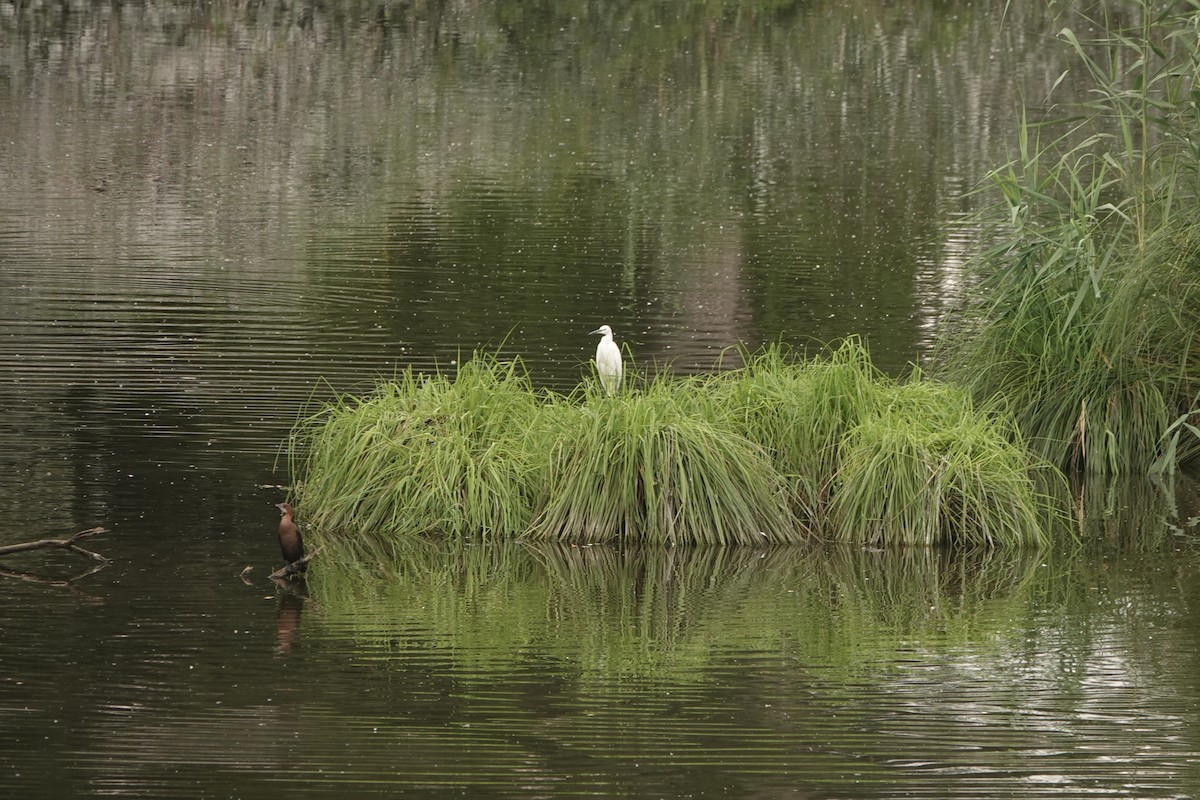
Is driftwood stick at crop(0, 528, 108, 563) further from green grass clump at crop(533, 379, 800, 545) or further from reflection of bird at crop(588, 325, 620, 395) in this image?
reflection of bird at crop(588, 325, 620, 395)

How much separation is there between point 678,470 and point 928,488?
1486 mm

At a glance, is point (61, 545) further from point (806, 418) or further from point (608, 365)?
point (806, 418)

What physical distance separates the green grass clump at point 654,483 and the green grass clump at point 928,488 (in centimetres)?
47

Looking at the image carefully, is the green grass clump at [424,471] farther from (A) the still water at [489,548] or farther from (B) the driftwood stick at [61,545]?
(B) the driftwood stick at [61,545]

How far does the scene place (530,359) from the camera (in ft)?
52.9

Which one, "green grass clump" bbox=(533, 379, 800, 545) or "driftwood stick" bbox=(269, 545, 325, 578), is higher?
"green grass clump" bbox=(533, 379, 800, 545)

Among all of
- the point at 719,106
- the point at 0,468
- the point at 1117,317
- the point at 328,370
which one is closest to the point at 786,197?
the point at 719,106

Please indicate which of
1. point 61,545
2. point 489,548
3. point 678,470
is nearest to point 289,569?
point 61,545

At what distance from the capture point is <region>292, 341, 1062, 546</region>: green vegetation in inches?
436

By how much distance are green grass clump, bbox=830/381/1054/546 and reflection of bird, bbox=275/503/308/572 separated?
129 inches

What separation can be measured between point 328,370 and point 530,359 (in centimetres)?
170

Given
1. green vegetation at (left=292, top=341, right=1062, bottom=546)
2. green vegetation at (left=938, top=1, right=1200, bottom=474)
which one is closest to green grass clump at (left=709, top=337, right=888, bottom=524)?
green vegetation at (left=292, top=341, right=1062, bottom=546)

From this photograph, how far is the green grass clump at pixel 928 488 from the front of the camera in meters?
11.2

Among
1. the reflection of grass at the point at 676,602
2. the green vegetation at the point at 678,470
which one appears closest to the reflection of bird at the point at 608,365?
the green vegetation at the point at 678,470
